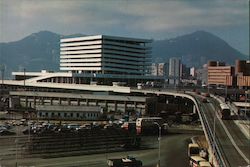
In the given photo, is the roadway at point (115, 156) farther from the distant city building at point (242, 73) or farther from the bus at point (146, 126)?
the distant city building at point (242, 73)

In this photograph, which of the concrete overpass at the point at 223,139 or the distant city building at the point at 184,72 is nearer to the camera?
the concrete overpass at the point at 223,139

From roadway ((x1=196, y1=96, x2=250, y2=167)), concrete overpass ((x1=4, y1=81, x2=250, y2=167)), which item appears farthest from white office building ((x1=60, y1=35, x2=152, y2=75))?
roadway ((x1=196, y1=96, x2=250, y2=167))

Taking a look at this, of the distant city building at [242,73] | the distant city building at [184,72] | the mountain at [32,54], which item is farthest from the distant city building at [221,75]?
the mountain at [32,54]

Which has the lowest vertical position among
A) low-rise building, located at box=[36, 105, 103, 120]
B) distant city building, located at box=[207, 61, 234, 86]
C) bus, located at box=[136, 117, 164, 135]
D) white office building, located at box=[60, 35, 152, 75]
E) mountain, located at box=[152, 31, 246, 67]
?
bus, located at box=[136, 117, 164, 135]

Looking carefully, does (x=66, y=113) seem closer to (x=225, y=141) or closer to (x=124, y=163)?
(x=124, y=163)

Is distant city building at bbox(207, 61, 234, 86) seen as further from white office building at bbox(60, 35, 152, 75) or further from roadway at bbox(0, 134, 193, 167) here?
roadway at bbox(0, 134, 193, 167)

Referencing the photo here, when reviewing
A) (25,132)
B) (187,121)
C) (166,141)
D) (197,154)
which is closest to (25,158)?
(25,132)

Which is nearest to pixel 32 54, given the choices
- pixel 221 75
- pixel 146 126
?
pixel 221 75
